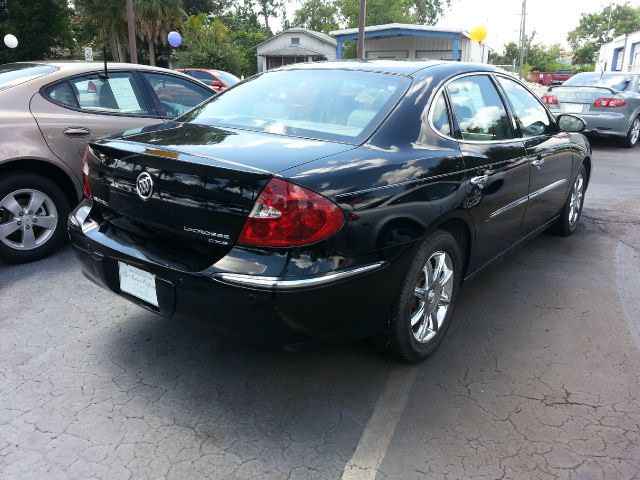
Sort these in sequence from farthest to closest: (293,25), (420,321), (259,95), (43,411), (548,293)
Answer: (293,25) → (548,293) → (259,95) → (420,321) → (43,411)

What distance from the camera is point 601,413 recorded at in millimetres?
2588

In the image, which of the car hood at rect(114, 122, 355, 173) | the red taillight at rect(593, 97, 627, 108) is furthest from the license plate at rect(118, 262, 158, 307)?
the red taillight at rect(593, 97, 627, 108)

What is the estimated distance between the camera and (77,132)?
4.44 metres

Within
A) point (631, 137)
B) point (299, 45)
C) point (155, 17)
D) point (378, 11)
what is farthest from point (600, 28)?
point (631, 137)

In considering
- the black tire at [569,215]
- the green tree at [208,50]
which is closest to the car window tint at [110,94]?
the black tire at [569,215]

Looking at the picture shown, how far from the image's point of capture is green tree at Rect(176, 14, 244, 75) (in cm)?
3002

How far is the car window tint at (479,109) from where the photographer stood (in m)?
3.20

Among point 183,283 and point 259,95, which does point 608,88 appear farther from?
point 183,283

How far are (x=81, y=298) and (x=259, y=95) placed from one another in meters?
1.82

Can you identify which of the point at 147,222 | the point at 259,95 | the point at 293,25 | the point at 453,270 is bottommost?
the point at 453,270

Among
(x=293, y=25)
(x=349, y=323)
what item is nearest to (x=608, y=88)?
(x=349, y=323)

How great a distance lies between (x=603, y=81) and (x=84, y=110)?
11.0 m

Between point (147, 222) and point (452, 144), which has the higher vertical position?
point (452, 144)

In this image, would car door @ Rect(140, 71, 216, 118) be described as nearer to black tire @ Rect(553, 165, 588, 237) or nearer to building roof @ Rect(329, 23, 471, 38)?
black tire @ Rect(553, 165, 588, 237)
